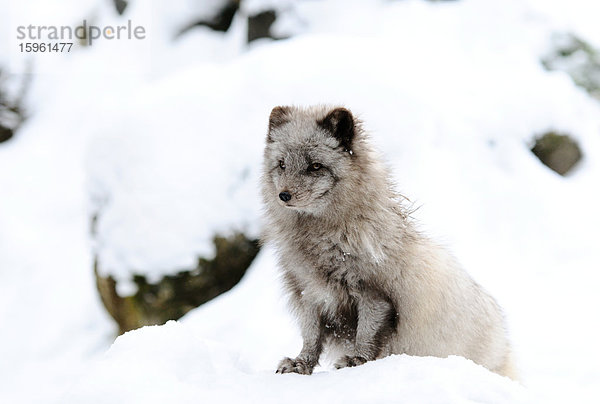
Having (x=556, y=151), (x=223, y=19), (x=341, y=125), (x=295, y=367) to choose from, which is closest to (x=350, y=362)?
(x=295, y=367)

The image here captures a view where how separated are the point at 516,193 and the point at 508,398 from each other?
16.1ft

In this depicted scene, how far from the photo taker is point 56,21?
1439 centimetres

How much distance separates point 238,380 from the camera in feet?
8.61

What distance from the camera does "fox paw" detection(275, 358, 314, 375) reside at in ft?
9.86

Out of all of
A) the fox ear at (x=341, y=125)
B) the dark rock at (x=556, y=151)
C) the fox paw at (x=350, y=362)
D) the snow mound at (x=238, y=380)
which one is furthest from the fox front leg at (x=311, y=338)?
the dark rock at (x=556, y=151)

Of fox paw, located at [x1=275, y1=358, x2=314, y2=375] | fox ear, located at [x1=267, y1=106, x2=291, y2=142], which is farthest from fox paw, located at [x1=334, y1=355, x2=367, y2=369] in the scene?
fox ear, located at [x1=267, y1=106, x2=291, y2=142]

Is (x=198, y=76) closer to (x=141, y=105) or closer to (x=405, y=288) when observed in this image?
(x=141, y=105)

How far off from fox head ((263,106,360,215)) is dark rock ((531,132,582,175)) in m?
4.96

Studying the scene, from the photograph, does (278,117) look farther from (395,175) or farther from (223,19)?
(223,19)

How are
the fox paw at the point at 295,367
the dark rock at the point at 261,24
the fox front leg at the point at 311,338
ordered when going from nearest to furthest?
1. the fox paw at the point at 295,367
2. the fox front leg at the point at 311,338
3. the dark rock at the point at 261,24

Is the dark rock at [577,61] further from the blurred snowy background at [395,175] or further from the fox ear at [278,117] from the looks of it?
the fox ear at [278,117]

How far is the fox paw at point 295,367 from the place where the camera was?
9.86ft

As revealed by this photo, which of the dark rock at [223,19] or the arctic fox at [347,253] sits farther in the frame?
the dark rock at [223,19]

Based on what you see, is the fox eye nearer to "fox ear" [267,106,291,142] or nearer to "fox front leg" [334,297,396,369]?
"fox ear" [267,106,291,142]
